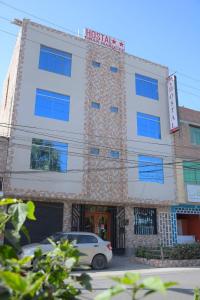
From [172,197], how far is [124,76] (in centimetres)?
945

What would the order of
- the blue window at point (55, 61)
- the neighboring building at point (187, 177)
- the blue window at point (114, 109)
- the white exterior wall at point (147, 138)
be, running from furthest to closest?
the neighboring building at point (187, 177) → the blue window at point (114, 109) → the white exterior wall at point (147, 138) → the blue window at point (55, 61)

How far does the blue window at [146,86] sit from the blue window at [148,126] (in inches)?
69.2

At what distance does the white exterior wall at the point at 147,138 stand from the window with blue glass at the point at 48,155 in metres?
4.80

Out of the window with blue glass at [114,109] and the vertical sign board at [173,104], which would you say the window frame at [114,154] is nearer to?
the window with blue glass at [114,109]

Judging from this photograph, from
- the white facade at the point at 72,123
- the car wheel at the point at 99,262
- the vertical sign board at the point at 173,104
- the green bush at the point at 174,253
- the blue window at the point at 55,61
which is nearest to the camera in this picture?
the car wheel at the point at 99,262

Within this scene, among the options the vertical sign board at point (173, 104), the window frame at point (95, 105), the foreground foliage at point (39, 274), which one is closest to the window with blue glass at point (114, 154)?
the window frame at point (95, 105)

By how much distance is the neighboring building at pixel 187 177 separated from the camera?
23172mm

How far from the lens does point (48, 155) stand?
19109 millimetres

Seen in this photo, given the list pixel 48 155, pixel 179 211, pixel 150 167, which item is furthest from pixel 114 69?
pixel 179 211

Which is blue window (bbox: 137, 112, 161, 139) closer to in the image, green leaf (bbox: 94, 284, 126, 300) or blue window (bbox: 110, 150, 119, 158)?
blue window (bbox: 110, 150, 119, 158)

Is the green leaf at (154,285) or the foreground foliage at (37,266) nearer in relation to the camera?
the green leaf at (154,285)

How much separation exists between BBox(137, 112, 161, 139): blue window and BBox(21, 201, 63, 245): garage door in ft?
26.8

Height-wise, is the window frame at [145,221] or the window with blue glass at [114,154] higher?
the window with blue glass at [114,154]

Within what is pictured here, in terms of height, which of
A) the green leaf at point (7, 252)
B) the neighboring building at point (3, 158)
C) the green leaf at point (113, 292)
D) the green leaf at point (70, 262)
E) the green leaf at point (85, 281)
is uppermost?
the neighboring building at point (3, 158)
